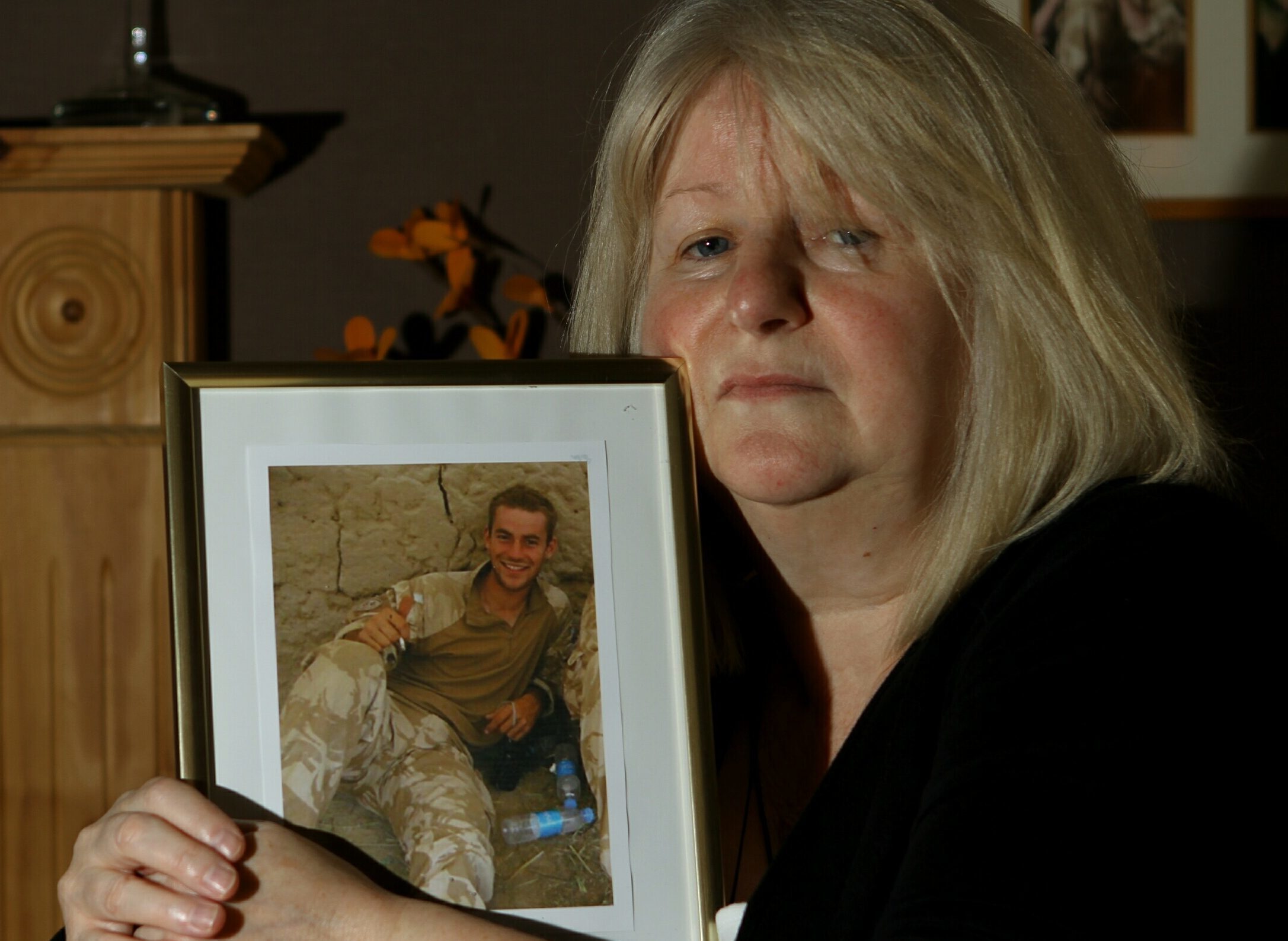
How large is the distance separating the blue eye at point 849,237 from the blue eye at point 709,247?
0.09m

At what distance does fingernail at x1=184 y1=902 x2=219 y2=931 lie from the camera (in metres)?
0.75

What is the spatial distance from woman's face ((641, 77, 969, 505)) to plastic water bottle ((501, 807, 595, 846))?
0.26 m

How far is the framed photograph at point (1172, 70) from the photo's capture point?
203cm

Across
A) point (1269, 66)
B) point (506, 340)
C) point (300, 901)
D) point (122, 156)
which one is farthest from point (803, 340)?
point (1269, 66)

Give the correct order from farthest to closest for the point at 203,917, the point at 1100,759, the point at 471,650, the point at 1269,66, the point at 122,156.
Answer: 1. the point at 1269,66
2. the point at 122,156
3. the point at 471,650
4. the point at 203,917
5. the point at 1100,759

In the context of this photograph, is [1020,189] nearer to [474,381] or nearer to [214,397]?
[474,381]

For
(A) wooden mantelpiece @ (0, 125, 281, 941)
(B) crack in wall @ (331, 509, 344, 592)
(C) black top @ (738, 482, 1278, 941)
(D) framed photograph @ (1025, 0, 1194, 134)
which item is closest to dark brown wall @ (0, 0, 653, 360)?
(A) wooden mantelpiece @ (0, 125, 281, 941)

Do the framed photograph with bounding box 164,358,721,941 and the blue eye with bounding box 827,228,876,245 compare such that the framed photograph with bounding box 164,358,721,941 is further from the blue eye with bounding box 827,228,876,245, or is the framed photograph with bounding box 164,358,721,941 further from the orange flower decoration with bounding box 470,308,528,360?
the orange flower decoration with bounding box 470,308,528,360

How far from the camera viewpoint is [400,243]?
6.71 feet

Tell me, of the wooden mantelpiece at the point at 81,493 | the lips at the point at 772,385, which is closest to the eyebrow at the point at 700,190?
the lips at the point at 772,385

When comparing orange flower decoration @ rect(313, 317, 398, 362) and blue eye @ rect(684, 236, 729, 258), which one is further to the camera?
orange flower decoration @ rect(313, 317, 398, 362)

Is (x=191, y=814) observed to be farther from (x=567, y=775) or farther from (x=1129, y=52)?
(x=1129, y=52)

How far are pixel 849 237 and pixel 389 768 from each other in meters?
0.49

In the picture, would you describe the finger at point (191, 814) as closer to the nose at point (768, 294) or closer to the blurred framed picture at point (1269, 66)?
the nose at point (768, 294)
